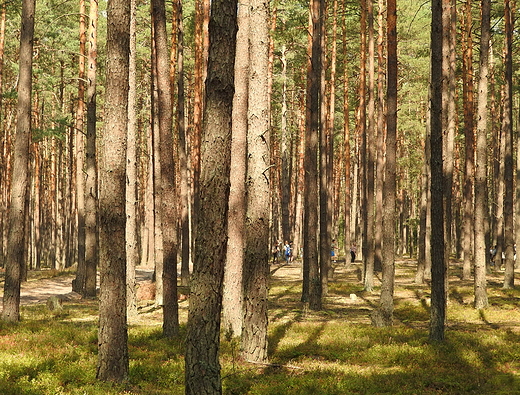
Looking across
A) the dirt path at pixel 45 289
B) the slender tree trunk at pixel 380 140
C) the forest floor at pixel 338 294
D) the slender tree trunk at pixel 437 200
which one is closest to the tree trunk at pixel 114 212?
the forest floor at pixel 338 294

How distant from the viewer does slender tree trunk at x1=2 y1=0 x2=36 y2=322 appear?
1416 centimetres

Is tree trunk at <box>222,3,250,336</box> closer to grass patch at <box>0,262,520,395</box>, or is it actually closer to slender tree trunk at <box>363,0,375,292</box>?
grass patch at <box>0,262,520,395</box>

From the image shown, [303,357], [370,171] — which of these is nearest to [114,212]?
[303,357]

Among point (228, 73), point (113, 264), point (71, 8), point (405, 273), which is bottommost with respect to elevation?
point (405, 273)

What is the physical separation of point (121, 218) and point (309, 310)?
10.7 m

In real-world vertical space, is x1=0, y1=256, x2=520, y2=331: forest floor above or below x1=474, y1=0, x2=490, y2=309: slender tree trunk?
below

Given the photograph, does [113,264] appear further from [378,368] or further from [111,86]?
[378,368]

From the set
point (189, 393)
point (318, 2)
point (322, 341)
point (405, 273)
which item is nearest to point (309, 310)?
point (322, 341)

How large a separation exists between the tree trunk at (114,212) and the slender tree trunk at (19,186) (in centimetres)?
612

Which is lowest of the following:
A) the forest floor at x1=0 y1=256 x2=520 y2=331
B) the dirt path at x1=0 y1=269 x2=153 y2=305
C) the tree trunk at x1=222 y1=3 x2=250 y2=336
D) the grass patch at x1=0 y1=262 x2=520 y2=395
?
the dirt path at x1=0 y1=269 x2=153 y2=305

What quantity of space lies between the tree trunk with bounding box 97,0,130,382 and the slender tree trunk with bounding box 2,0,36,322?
6.12 meters

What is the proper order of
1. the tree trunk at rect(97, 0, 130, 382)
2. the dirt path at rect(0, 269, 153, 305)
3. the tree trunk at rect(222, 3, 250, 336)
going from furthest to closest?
1. the dirt path at rect(0, 269, 153, 305)
2. the tree trunk at rect(222, 3, 250, 336)
3. the tree trunk at rect(97, 0, 130, 382)

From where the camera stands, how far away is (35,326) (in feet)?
43.8

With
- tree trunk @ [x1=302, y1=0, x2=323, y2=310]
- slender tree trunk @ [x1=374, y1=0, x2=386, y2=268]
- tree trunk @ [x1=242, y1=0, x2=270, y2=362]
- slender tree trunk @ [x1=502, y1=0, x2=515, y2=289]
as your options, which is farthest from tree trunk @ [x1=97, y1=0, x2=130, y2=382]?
slender tree trunk @ [x1=502, y1=0, x2=515, y2=289]
